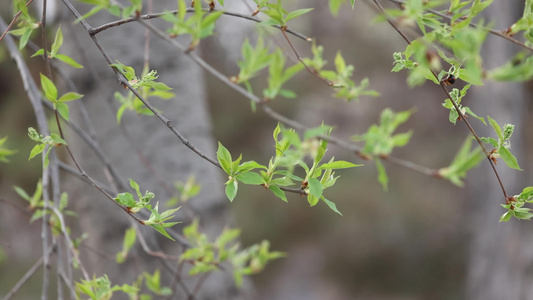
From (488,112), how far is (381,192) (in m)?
1.46

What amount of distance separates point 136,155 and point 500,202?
2.05 m

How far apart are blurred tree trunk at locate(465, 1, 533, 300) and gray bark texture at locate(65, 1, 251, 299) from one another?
1.73m

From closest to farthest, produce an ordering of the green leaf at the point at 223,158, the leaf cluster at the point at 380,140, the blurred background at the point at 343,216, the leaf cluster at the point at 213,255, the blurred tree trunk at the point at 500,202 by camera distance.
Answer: the leaf cluster at the point at 380,140 < the green leaf at the point at 223,158 < the leaf cluster at the point at 213,255 < the blurred tree trunk at the point at 500,202 < the blurred background at the point at 343,216

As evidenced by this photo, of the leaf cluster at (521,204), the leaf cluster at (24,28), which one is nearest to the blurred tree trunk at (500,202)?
the leaf cluster at (521,204)

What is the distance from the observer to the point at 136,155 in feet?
3.76

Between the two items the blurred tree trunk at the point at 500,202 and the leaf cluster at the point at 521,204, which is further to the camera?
the blurred tree trunk at the point at 500,202

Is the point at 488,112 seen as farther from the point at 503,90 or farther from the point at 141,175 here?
the point at 141,175

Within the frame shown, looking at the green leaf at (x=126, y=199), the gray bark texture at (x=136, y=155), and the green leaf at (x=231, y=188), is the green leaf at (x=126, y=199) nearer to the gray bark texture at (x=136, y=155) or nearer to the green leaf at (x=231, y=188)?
the green leaf at (x=231, y=188)

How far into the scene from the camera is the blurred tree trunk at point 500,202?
2.33 meters

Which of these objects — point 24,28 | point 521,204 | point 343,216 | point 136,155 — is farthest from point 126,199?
point 343,216

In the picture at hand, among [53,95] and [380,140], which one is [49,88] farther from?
[380,140]

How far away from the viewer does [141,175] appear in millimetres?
1140

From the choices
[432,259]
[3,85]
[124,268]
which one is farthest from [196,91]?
[3,85]

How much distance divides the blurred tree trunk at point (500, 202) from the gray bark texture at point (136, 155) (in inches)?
68.0
